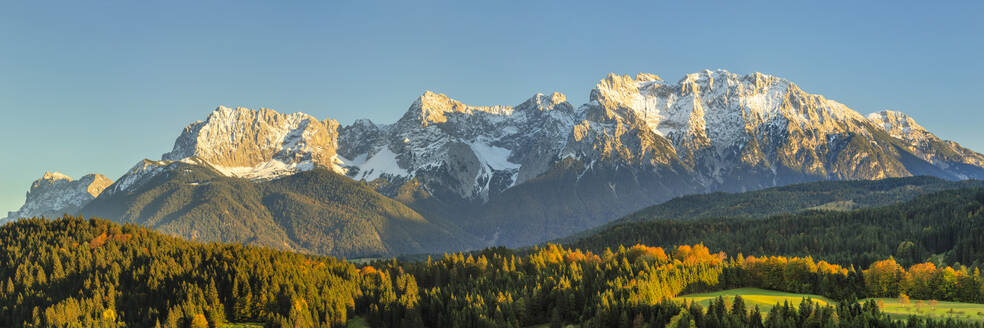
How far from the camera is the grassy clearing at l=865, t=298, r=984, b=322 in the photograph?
107 m

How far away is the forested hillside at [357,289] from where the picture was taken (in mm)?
142625

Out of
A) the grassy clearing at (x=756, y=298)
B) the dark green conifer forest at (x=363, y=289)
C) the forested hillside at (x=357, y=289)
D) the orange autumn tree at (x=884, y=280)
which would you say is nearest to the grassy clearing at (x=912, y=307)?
the grassy clearing at (x=756, y=298)

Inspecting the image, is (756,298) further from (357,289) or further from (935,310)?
(357,289)

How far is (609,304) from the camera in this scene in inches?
5113

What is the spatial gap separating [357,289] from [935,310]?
405ft

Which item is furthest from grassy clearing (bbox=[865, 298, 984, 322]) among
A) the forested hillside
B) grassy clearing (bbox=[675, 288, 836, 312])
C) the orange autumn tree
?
the orange autumn tree

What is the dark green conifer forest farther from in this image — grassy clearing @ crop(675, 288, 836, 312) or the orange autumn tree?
grassy clearing @ crop(675, 288, 836, 312)

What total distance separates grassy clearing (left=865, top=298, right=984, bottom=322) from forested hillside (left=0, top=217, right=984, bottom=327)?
9.56 m

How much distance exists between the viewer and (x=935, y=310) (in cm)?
11650

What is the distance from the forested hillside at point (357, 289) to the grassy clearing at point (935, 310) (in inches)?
376

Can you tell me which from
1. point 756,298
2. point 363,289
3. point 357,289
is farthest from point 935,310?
point 363,289

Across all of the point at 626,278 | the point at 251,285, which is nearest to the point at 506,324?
the point at 626,278

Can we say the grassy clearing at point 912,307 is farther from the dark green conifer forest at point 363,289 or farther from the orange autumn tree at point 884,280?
the orange autumn tree at point 884,280

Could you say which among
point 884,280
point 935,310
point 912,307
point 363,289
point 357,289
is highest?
point 357,289
